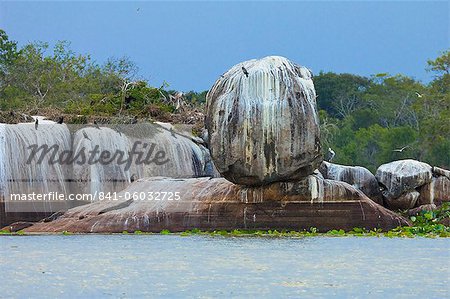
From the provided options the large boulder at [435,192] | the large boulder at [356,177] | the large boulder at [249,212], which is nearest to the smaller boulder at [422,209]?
the large boulder at [435,192]

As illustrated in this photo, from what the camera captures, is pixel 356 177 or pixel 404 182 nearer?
pixel 404 182

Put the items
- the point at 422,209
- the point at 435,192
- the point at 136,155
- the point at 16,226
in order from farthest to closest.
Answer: the point at 435,192, the point at 136,155, the point at 422,209, the point at 16,226

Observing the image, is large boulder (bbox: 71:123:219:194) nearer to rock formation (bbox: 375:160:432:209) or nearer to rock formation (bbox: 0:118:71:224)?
rock formation (bbox: 0:118:71:224)

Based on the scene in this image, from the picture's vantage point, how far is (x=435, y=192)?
35.4 meters

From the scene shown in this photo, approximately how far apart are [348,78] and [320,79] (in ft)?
7.04

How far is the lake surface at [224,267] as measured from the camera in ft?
46.7

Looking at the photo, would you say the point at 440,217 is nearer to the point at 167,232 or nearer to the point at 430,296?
the point at 167,232

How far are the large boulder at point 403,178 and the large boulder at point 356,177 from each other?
44cm

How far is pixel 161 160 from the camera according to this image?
114 feet

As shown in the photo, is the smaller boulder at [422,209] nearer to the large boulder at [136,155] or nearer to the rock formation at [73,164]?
the large boulder at [136,155]

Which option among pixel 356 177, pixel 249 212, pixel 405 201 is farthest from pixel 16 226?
pixel 405 201

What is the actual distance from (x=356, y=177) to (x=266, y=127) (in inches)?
385

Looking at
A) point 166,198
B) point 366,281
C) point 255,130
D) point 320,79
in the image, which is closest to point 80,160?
point 166,198

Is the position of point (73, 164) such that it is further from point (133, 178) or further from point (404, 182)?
point (404, 182)
